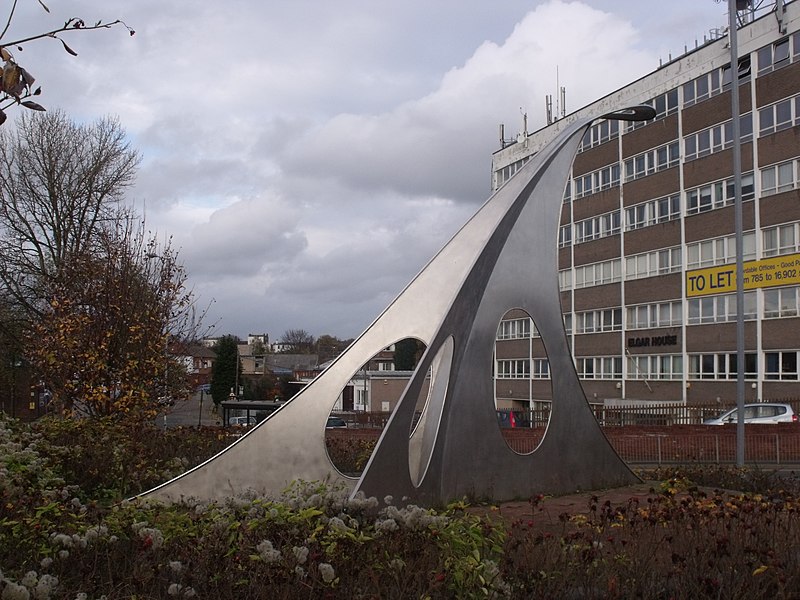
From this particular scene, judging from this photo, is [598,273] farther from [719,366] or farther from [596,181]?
[719,366]

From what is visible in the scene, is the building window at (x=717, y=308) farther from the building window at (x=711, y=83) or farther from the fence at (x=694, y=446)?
the fence at (x=694, y=446)

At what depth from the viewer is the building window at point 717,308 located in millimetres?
37219

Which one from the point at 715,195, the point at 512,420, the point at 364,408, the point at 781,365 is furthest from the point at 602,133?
the point at 512,420

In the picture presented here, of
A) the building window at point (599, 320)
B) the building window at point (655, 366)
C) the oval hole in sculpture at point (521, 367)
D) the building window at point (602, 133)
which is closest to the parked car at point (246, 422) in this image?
the oval hole in sculpture at point (521, 367)

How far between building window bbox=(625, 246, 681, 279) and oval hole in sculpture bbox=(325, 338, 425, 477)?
11.7 m

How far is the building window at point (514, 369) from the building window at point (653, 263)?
10.5 m

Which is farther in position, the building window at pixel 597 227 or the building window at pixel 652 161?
the building window at pixel 597 227

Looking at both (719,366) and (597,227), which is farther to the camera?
(597,227)

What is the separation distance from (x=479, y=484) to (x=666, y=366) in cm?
3372

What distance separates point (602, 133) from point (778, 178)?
Result: 1339 centimetres

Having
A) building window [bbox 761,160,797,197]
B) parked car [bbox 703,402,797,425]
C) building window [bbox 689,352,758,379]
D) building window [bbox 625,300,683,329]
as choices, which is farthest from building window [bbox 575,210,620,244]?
parked car [bbox 703,402,797,425]

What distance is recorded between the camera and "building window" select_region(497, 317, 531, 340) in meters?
53.3

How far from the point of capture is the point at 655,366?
43000 millimetres

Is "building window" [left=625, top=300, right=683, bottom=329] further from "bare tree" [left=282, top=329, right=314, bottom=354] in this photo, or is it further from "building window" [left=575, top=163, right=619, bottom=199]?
"bare tree" [left=282, top=329, right=314, bottom=354]
